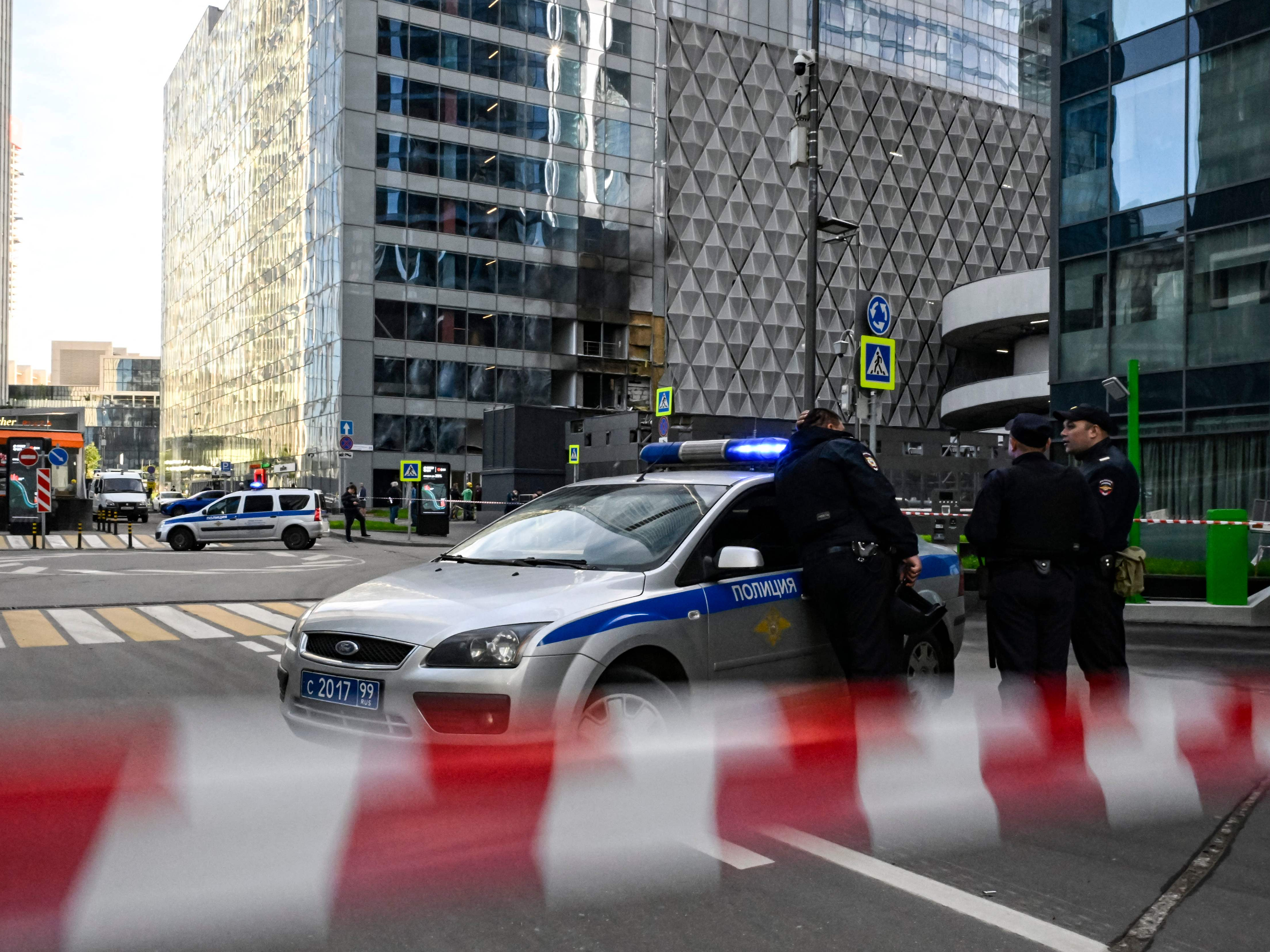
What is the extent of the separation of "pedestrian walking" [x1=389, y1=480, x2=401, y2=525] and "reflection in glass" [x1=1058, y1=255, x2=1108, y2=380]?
27765 millimetres

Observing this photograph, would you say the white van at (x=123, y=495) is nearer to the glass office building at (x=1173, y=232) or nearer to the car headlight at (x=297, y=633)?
the glass office building at (x=1173, y=232)

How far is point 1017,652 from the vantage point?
601 cm

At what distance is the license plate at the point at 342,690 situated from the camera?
4.71m

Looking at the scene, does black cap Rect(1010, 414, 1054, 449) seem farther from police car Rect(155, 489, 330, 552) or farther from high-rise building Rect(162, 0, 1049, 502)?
high-rise building Rect(162, 0, 1049, 502)

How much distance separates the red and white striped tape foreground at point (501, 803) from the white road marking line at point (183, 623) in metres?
4.56

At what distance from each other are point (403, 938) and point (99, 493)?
49.7 m

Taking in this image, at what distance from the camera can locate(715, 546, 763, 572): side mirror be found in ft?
17.5

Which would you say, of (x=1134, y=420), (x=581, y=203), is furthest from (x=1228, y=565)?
(x=581, y=203)

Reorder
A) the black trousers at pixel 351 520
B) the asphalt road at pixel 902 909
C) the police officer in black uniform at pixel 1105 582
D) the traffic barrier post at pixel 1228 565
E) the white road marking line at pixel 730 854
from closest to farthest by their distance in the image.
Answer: the asphalt road at pixel 902 909 → the white road marking line at pixel 730 854 → the police officer in black uniform at pixel 1105 582 → the traffic barrier post at pixel 1228 565 → the black trousers at pixel 351 520

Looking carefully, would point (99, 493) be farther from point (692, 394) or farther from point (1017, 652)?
point (1017, 652)

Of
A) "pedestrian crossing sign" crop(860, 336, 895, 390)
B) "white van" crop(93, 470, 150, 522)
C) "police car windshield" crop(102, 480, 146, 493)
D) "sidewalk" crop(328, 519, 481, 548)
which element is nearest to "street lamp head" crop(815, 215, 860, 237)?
"pedestrian crossing sign" crop(860, 336, 895, 390)

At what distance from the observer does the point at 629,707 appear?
4.92 meters

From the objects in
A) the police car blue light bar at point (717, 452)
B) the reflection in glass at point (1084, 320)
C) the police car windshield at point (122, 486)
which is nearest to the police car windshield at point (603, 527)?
the police car blue light bar at point (717, 452)

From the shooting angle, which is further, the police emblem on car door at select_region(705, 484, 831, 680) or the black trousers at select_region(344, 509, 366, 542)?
the black trousers at select_region(344, 509, 366, 542)
